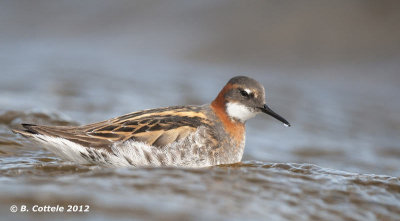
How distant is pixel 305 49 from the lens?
14523 mm

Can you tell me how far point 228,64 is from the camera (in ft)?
46.6

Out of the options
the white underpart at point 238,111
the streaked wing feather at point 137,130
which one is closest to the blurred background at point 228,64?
the white underpart at point 238,111

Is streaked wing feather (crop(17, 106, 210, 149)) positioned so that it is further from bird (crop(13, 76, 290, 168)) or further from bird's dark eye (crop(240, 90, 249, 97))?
bird's dark eye (crop(240, 90, 249, 97))

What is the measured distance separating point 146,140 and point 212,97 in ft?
18.3

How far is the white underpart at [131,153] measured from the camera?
18.6 ft

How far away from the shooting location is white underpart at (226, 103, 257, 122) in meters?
6.46

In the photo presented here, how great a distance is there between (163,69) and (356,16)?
19.5 ft

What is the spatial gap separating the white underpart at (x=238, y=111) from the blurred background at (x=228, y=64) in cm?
132

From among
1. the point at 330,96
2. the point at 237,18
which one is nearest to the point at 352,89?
the point at 330,96

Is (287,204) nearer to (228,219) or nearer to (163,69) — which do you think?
(228,219)

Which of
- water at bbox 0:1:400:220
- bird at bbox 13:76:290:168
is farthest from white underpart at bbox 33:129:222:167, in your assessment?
water at bbox 0:1:400:220

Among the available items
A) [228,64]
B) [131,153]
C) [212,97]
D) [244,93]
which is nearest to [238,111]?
[244,93]

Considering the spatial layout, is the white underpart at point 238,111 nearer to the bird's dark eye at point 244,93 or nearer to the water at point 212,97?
the bird's dark eye at point 244,93

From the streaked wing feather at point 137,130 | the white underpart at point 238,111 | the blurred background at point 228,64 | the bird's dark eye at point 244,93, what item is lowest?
the streaked wing feather at point 137,130
